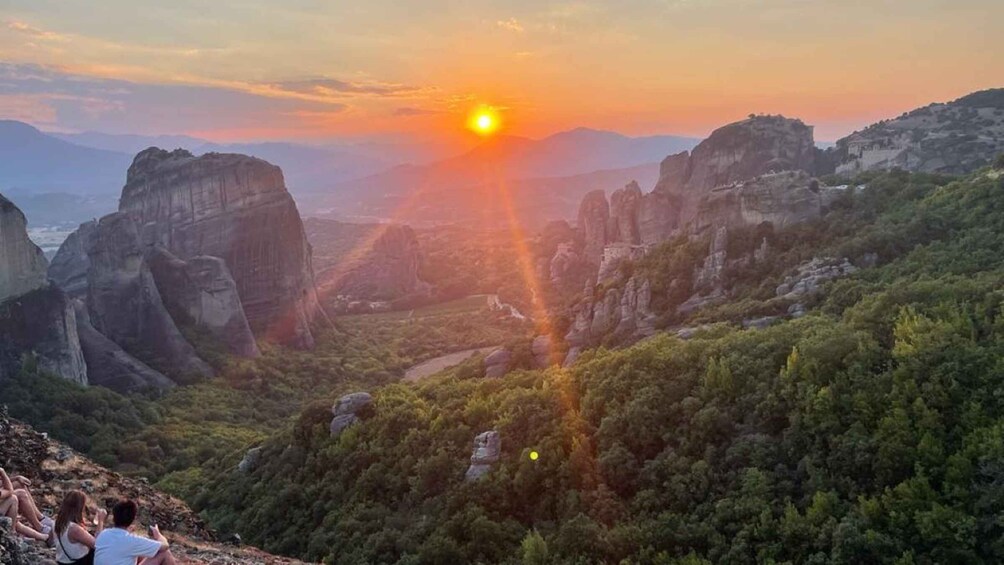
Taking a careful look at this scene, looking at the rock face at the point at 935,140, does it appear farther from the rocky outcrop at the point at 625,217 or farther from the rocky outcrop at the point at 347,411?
the rocky outcrop at the point at 347,411

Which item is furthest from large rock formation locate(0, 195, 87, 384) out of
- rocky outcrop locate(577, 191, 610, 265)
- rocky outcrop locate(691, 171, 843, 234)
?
rocky outcrop locate(577, 191, 610, 265)

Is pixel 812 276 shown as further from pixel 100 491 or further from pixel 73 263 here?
pixel 73 263

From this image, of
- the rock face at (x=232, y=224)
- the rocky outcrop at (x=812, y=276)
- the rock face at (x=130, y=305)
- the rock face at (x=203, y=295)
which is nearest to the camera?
the rocky outcrop at (x=812, y=276)

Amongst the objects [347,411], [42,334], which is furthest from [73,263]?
[347,411]

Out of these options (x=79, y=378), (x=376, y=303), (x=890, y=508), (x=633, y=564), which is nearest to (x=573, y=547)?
(x=633, y=564)

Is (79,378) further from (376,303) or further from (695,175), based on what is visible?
(695,175)

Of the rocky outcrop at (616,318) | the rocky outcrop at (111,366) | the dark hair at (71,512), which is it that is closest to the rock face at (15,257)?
the rocky outcrop at (111,366)

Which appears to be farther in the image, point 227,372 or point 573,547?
point 227,372
